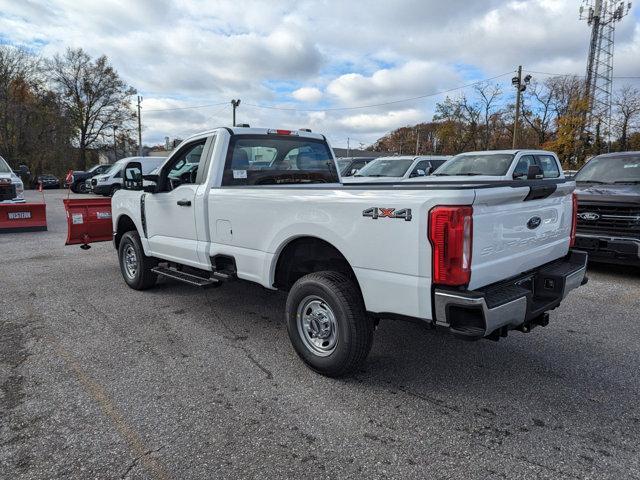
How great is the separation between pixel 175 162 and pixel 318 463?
383 cm

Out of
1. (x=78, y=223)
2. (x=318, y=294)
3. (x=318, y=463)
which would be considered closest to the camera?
(x=318, y=463)

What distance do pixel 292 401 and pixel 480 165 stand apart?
852 centimetres

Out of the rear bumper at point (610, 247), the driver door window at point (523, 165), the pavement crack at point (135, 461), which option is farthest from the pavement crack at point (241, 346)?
the driver door window at point (523, 165)

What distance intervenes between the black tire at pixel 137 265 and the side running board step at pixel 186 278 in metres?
0.33

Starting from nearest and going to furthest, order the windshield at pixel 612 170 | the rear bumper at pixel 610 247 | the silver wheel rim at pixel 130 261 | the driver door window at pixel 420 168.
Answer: the silver wheel rim at pixel 130 261, the rear bumper at pixel 610 247, the windshield at pixel 612 170, the driver door window at pixel 420 168

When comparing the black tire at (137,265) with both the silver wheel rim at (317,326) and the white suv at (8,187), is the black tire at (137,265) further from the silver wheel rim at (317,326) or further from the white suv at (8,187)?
the white suv at (8,187)

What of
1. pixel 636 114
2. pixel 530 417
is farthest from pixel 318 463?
pixel 636 114

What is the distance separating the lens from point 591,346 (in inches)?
167

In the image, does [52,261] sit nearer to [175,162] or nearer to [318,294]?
[175,162]

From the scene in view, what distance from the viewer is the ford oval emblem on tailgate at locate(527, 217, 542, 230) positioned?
336cm

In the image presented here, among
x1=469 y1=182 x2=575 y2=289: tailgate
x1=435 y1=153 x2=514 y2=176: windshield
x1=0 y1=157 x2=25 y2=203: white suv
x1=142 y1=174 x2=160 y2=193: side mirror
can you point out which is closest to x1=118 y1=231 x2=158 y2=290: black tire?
x1=142 y1=174 x2=160 y2=193: side mirror

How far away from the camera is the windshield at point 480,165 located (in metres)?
10.1

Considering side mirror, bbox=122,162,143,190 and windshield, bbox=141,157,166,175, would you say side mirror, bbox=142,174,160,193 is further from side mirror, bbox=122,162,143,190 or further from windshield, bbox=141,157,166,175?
windshield, bbox=141,157,166,175

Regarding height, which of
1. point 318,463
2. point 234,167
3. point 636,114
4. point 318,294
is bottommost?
point 318,463
